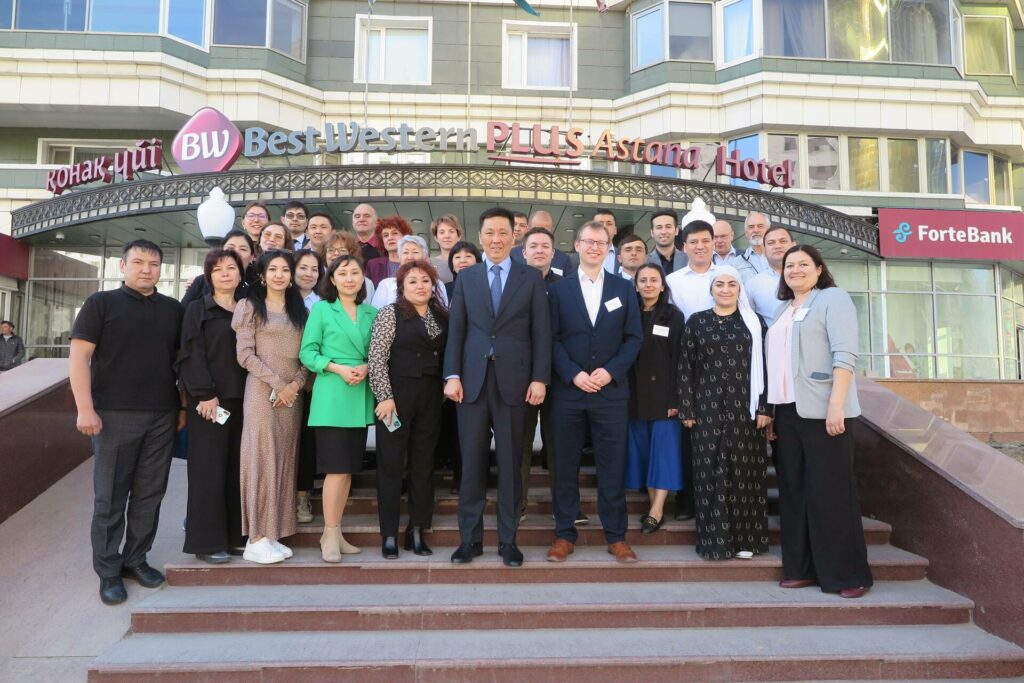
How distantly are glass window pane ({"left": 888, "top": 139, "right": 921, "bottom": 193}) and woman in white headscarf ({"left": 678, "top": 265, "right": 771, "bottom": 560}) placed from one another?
1680 cm

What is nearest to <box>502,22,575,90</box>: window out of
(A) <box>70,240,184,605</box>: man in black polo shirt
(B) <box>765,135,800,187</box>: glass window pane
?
(B) <box>765,135,800,187</box>: glass window pane

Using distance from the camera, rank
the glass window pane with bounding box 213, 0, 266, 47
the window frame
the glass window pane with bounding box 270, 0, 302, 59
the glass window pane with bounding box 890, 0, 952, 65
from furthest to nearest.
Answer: the window frame → the glass window pane with bounding box 890, 0, 952, 65 → the glass window pane with bounding box 270, 0, 302, 59 → the glass window pane with bounding box 213, 0, 266, 47

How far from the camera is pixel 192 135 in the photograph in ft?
50.4

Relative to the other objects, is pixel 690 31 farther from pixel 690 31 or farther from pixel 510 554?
pixel 510 554

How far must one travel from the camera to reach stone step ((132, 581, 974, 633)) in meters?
3.71

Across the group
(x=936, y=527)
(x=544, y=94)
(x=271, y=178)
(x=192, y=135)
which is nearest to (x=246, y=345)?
(x=936, y=527)

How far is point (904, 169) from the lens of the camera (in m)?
18.2

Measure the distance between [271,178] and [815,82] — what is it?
561 inches

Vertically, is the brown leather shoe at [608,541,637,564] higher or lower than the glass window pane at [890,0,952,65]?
lower

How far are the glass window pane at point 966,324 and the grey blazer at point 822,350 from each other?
17.2 meters

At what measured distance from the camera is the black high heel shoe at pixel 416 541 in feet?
14.3

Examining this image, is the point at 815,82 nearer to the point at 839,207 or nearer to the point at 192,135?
the point at 839,207

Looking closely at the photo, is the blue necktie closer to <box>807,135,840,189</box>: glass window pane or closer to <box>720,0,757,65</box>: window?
<box>807,135,840,189</box>: glass window pane

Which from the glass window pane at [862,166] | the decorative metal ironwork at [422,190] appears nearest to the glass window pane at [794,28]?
the glass window pane at [862,166]
